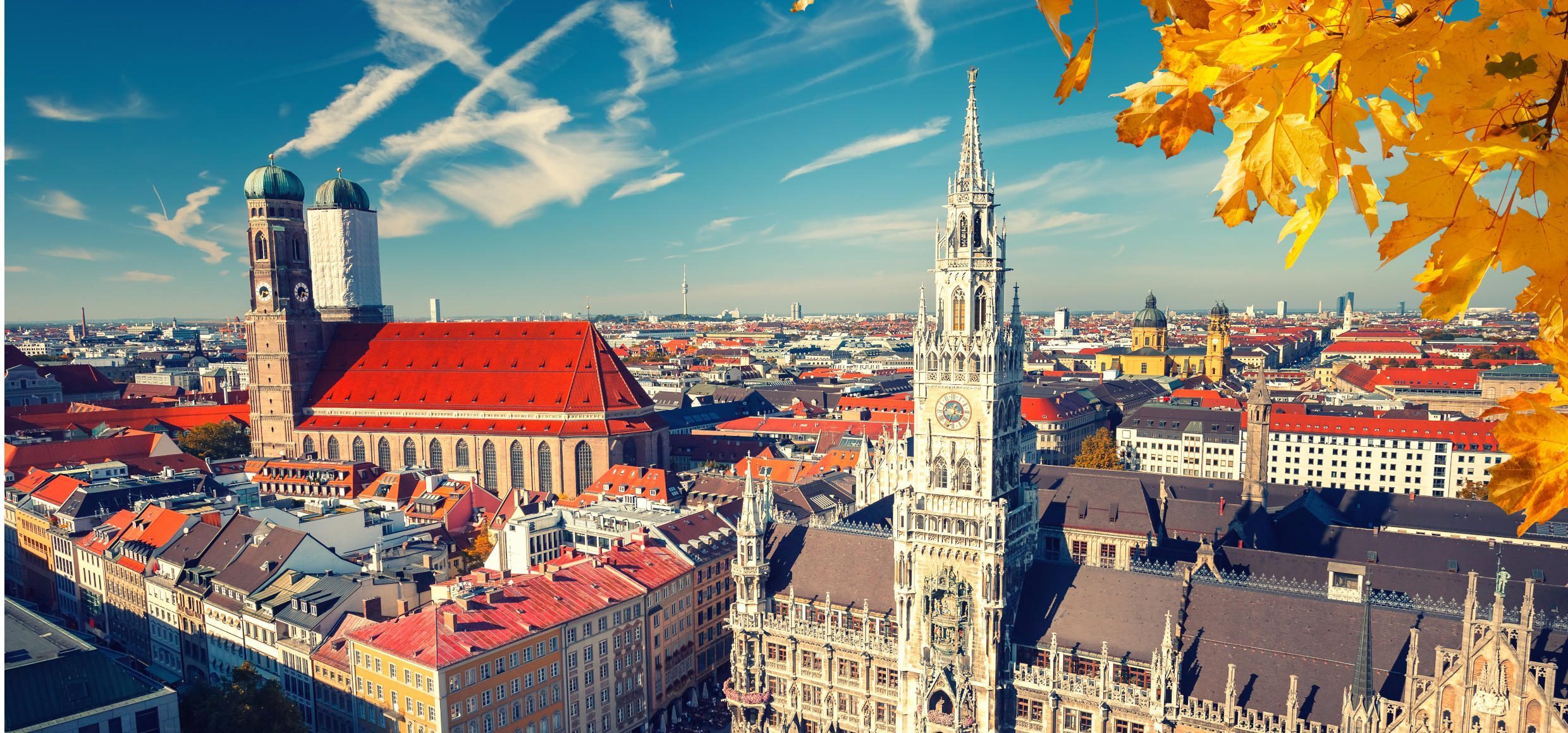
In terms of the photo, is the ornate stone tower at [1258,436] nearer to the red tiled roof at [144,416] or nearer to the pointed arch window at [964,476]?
the pointed arch window at [964,476]

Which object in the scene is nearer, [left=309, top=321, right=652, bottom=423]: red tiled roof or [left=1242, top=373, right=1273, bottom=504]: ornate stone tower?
[left=1242, top=373, right=1273, bottom=504]: ornate stone tower

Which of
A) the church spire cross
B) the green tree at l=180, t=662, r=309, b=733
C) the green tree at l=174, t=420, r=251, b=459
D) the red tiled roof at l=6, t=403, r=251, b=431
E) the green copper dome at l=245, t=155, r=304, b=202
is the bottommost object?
the green tree at l=180, t=662, r=309, b=733

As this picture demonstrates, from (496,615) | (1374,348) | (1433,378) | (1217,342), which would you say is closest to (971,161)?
(496,615)

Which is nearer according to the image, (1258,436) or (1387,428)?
(1258,436)

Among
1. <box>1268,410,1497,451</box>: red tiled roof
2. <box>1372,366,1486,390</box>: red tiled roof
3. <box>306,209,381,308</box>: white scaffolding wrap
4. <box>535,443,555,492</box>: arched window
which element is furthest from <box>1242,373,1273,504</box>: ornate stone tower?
<box>306,209,381,308</box>: white scaffolding wrap

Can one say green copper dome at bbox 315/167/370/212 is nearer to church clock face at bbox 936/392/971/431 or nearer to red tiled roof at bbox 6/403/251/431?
red tiled roof at bbox 6/403/251/431

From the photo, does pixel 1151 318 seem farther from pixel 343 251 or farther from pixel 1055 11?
pixel 1055 11

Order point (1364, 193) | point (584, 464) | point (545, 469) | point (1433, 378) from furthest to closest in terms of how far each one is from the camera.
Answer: point (1433, 378), point (545, 469), point (584, 464), point (1364, 193)
